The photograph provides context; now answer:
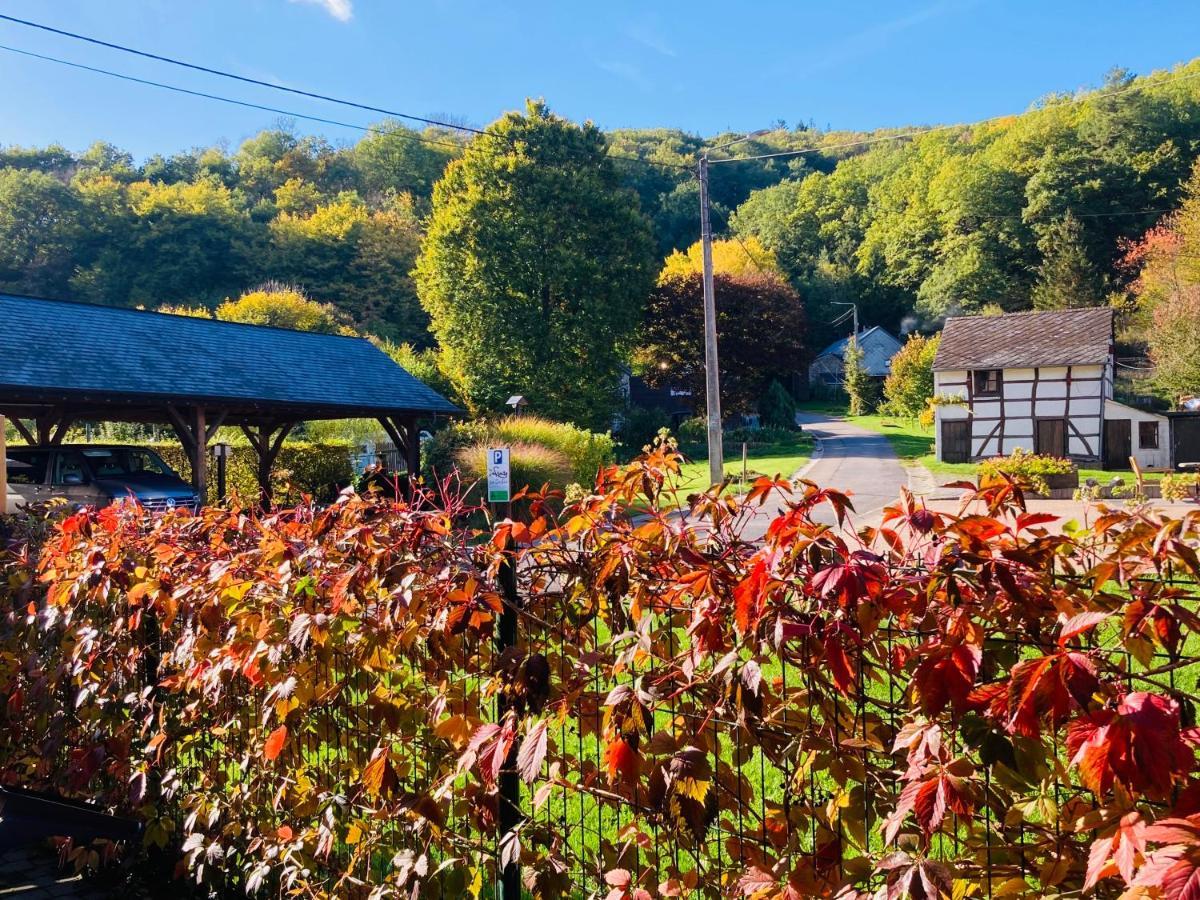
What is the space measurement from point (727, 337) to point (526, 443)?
65.8 feet

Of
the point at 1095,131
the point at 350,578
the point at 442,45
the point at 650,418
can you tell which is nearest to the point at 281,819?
the point at 350,578

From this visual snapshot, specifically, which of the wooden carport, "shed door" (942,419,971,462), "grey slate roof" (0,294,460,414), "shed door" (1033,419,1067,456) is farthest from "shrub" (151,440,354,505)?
"shed door" (1033,419,1067,456)

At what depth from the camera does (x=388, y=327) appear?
44.6 meters

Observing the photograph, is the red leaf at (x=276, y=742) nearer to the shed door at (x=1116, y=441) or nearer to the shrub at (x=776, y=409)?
the shed door at (x=1116, y=441)

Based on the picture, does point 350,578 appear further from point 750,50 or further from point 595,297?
point 595,297

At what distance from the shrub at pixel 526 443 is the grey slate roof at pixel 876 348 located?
41985 millimetres

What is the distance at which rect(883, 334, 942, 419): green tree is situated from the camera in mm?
42156

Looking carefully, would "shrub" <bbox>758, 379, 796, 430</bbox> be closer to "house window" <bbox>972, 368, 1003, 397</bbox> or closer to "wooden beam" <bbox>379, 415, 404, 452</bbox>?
"house window" <bbox>972, 368, 1003, 397</bbox>

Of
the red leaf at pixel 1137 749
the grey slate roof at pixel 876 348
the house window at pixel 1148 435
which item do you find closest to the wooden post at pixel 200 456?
the red leaf at pixel 1137 749

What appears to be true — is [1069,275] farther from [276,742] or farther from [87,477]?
[276,742]

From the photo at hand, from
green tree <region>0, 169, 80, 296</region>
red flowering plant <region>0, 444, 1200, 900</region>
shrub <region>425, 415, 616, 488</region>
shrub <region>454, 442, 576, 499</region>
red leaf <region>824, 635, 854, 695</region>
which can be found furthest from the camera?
green tree <region>0, 169, 80, 296</region>

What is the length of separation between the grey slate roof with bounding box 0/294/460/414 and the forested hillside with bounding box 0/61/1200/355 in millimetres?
21064

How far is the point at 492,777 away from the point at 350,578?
1.96ft

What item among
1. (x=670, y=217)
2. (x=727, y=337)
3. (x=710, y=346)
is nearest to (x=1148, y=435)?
(x=727, y=337)
